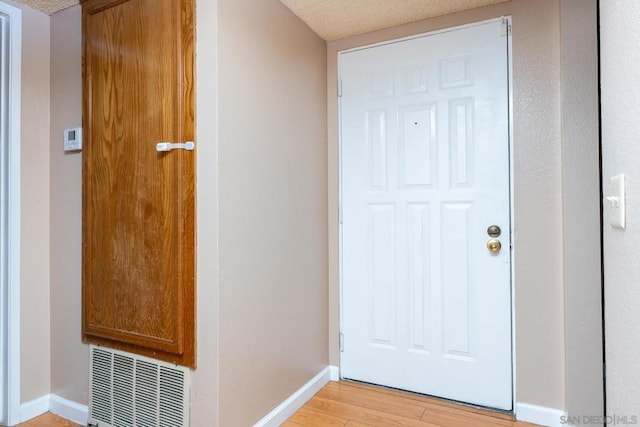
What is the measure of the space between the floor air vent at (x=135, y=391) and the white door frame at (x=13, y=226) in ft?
1.44

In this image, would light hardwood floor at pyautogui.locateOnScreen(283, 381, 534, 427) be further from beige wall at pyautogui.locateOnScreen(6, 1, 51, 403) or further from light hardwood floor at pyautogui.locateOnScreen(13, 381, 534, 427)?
beige wall at pyautogui.locateOnScreen(6, 1, 51, 403)

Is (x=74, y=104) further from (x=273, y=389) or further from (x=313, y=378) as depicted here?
(x=313, y=378)

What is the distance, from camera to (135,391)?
5.76 feet

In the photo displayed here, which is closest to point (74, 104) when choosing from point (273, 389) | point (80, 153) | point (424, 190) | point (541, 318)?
point (80, 153)

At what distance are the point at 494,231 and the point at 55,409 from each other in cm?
269

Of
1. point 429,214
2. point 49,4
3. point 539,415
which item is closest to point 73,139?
point 49,4

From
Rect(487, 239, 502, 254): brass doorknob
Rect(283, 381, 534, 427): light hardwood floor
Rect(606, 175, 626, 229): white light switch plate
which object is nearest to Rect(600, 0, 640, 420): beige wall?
Rect(606, 175, 626, 229): white light switch plate

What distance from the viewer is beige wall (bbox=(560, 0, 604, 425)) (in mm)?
1730

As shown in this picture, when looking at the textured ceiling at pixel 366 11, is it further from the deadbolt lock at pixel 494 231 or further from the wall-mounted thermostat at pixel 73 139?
the wall-mounted thermostat at pixel 73 139

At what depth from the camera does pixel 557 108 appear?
1883mm

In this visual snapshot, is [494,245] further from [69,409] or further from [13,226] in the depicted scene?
[13,226]

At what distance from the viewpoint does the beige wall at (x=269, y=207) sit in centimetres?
165

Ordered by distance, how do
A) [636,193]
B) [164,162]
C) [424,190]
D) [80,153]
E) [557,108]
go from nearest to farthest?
[636,193] < [164,162] < [557,108] < [80,153] < [424,190]

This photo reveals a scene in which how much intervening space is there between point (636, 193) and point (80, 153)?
2402 mm
